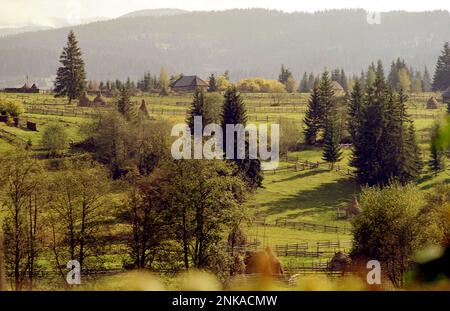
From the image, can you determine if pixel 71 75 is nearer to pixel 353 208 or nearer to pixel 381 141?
pixel 381 141

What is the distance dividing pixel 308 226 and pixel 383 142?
1843cm

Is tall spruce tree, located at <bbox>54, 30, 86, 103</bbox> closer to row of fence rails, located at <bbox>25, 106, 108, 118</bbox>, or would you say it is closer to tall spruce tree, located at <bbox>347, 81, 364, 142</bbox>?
row of fence rails, located at <bbox>25, 106, 108, 118</bbox>

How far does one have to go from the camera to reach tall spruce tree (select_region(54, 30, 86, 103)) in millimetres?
87438

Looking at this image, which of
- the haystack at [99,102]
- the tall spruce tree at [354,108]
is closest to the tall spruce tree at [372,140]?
the tall spruce tree at [354,108]

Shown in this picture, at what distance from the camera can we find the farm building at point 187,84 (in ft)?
393

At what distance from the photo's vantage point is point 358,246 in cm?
3073

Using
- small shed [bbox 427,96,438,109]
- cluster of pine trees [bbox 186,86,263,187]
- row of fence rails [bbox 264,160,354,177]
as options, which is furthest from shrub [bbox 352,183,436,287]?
small shed [bbox 427,96,438,109]

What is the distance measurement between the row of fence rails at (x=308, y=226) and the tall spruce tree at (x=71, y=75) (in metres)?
49.2

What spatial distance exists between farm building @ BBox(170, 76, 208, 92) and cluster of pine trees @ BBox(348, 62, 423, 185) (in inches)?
2265

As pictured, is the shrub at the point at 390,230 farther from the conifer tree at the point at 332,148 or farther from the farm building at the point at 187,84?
the farm building at the point at 187,84

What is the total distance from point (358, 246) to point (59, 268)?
14.5m

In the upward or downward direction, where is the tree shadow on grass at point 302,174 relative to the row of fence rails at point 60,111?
downward
